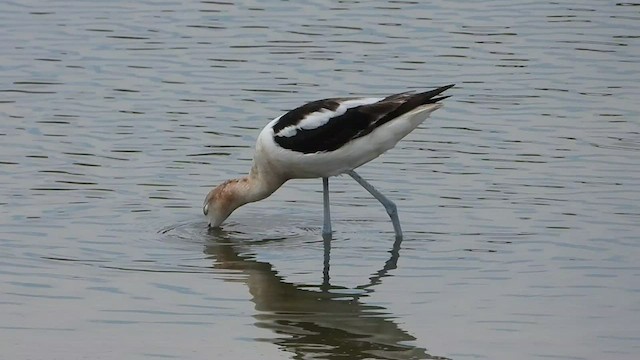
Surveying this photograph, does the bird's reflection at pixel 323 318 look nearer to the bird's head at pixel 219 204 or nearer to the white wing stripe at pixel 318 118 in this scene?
the bird's head at pixel 219 204

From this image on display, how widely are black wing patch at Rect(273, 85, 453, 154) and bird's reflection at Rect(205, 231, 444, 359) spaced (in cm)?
91

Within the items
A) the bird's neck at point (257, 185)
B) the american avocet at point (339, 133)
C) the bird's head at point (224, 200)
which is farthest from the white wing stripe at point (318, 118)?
the bird's head at point (224, 200)

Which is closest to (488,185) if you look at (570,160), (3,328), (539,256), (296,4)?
(570,160)

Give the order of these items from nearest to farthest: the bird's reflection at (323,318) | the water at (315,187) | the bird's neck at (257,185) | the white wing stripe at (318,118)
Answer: the bird's reflection at (323,318) < the water at (315,187) < the white wing stripe at (318,118) < the bird's neck at (257,185)

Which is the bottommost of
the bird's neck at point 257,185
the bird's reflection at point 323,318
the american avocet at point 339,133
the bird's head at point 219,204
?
the bird's reflection at point 323,318

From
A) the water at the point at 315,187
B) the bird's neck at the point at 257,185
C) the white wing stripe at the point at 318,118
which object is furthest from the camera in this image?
the bird's neck at the point at 257,185

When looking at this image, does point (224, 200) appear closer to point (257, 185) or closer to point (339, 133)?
point (257, 185)

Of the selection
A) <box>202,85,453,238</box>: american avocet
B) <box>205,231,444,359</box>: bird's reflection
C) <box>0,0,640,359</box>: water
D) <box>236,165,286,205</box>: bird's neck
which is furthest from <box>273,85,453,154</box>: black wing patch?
<box>205,231,444,359</box>: bird's reflection

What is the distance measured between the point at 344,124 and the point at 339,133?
9cm

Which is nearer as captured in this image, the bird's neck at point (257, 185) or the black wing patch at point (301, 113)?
the black wing patch at point (301, 113)

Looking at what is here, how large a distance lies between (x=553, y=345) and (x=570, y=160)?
5206mm

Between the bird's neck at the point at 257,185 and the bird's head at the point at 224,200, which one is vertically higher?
the bird's neck at the point at 257,185

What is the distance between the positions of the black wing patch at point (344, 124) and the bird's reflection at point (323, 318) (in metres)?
0.91

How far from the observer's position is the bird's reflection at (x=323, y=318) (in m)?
9.88
